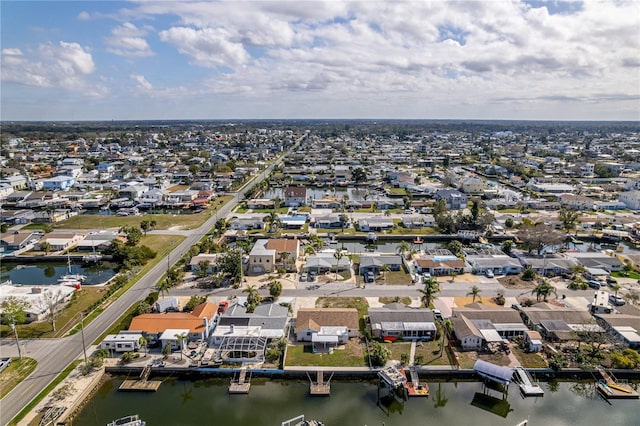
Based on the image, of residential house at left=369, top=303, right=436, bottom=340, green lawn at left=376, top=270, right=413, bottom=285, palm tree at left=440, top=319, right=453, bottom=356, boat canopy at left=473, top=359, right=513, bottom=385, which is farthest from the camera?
green lawn at left=376, top=270, right=413, bottom=285

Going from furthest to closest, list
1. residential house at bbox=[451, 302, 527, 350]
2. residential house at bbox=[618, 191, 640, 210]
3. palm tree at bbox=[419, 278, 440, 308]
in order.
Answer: residential house at bbox=[618, 191, 640, 210]
palm tree at bbox=[419, 278, 440, 308]
residential house at bbox=[451, 302, 527, 350]

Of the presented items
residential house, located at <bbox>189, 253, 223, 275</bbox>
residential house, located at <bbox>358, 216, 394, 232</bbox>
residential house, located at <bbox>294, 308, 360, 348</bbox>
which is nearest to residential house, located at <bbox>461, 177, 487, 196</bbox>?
residential house, located at <bbox>358, 216, 394, 232</bbox>

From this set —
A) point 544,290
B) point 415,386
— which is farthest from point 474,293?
point 415,386

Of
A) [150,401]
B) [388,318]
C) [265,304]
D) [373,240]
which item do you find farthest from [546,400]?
[373,240]

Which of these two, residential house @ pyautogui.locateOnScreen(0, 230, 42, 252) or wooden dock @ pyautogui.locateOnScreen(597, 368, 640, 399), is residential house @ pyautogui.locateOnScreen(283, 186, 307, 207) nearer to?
residential house @ pyautogui.locateOnScreen(0, 230, 42, 252)

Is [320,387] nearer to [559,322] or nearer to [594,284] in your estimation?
[559,322]

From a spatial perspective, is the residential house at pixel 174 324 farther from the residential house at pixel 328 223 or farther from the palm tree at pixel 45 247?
the residential house at pixel 328 223
